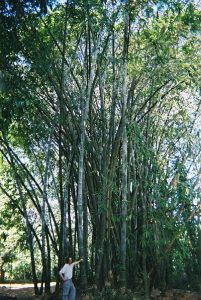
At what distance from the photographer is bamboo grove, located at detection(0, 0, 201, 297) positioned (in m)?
6.58

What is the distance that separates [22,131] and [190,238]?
173 inches

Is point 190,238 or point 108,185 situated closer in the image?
point 108,185

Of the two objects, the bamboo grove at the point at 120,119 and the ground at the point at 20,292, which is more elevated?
the bamboo grove at the point at 120,119

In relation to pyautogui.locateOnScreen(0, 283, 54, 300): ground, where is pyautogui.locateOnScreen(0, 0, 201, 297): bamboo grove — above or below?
above

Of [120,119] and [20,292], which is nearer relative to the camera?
[120,119]

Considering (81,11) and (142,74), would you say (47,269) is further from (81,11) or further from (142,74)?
(81,11)

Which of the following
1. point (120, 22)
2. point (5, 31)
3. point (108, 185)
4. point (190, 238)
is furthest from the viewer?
point (190, 238)

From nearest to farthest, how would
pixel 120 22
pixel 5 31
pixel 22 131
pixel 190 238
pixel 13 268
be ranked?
pixel 5 31 < pixel 120 22 < pixel 22 131 < pixel 190 238 < pixel 13 268

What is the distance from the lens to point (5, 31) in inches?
204

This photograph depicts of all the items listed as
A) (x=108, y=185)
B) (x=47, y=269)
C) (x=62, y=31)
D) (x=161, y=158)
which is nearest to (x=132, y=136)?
(x=108, y=185)

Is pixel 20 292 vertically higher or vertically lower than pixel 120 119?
lower

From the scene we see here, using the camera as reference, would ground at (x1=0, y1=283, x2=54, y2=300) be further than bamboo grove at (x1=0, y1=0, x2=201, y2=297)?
Yes

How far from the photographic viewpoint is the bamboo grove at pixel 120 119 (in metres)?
6.58

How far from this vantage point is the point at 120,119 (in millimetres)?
7539
